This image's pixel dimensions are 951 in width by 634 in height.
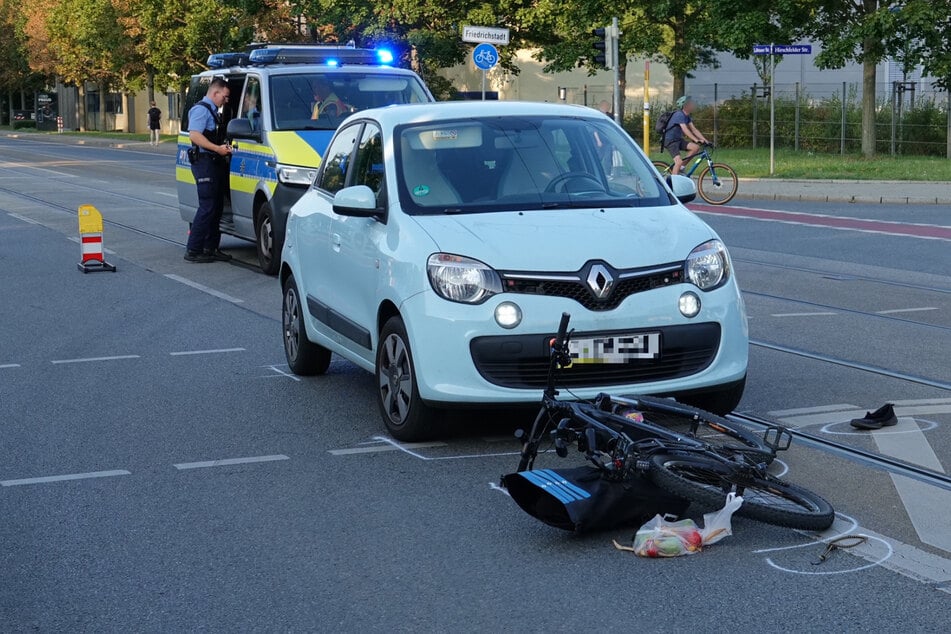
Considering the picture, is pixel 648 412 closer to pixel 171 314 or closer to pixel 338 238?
pixel 338 238

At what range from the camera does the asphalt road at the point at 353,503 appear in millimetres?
4691

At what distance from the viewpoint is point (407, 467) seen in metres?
6.68

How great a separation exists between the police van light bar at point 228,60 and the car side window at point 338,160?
7.29m

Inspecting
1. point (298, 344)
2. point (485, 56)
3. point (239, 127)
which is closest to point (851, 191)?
point (485, 56)

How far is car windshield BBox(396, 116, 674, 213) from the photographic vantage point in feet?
25.1

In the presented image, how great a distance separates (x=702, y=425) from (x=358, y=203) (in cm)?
226

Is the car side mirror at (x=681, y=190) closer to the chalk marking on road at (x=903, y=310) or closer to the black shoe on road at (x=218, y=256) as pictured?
the chalk marking on road at (x=903, y=310)

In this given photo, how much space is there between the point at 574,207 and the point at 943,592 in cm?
340

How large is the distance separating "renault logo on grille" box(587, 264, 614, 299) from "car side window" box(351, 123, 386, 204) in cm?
150

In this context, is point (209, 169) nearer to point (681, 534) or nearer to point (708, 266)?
point (708, 266)

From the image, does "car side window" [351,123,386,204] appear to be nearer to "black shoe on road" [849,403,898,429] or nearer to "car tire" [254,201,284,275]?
"black shoe on road" [849,403,898,429]

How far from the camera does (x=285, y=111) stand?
14.9 m

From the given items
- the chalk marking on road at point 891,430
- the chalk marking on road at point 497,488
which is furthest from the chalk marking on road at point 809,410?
the chalk marking on road at point 497,488

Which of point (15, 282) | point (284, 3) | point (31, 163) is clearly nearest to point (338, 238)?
point (15, 282)
